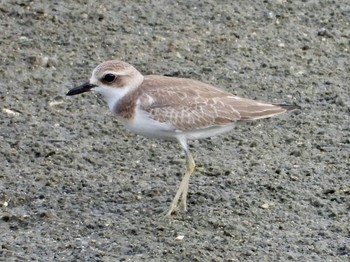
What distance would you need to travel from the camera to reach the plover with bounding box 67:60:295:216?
7.50m

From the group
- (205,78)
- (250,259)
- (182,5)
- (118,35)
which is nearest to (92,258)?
(250,259)

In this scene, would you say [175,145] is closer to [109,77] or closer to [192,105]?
[192,105]

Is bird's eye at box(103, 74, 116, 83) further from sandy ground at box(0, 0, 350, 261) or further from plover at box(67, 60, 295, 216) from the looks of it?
sandy ground at box(0, 0, 350, 261)

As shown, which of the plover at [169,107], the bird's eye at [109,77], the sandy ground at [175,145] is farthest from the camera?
the bird's eye at [109,77]

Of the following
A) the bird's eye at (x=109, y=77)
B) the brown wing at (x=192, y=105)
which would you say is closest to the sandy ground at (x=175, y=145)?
the brown wing at (x=192, y=105)

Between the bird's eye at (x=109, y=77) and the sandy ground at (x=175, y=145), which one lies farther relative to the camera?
the bird's eye at (x=109, y=77)

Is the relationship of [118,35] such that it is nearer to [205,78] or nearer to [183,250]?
[205,78]

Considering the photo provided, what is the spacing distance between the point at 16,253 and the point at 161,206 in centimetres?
123

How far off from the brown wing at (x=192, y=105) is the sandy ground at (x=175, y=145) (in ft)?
1.88

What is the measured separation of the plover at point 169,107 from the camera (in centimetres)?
750

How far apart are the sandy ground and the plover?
467 mm

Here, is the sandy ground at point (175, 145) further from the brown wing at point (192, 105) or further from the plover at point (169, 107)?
the brown wing at point (192, 105)

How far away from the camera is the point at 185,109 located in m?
7.60

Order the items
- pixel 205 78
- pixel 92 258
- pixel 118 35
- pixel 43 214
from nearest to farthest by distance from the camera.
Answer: pixel 92 258, pixel 43 214, pixel 205 78, pixel 118 35
